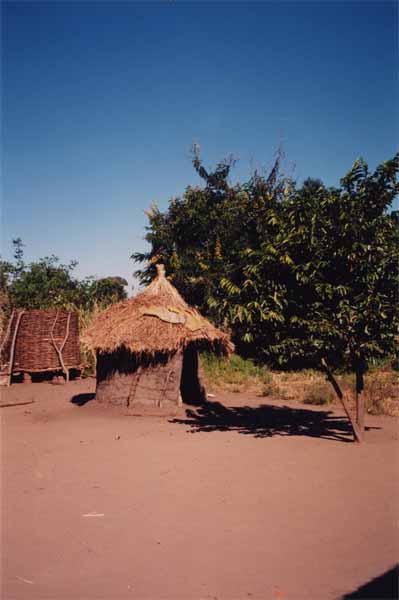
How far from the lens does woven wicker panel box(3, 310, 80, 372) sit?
1351cm

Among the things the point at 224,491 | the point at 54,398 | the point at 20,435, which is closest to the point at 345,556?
the point at 224,491

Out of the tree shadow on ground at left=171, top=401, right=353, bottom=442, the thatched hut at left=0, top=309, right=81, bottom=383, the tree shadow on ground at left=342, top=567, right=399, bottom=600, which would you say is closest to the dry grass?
the tree shadow on ground at left=171, top=401, right=353, bottom=442

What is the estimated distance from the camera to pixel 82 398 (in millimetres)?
11383

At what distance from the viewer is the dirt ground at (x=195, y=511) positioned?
329cm

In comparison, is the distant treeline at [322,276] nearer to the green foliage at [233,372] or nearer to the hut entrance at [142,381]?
the hut entrance at [142,381]

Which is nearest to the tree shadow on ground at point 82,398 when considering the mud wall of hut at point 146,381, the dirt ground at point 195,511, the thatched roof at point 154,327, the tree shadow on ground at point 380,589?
the mud wall of hut at point 146,381

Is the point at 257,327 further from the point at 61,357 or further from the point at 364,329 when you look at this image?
the point at 61,357

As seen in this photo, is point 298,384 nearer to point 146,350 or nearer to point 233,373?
point 233,373

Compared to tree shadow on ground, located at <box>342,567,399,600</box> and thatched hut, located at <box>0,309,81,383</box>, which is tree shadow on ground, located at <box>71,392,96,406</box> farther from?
tree shadow on ground, located at <box>342,567,399,600</box>

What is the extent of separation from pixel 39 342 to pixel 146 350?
6.03m

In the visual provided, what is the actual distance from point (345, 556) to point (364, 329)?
3306mm

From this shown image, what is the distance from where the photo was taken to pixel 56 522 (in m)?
4.19

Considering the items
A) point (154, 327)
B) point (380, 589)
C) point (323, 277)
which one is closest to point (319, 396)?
point (154, 327)

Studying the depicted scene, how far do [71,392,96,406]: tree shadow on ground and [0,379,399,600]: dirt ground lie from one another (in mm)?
2538
